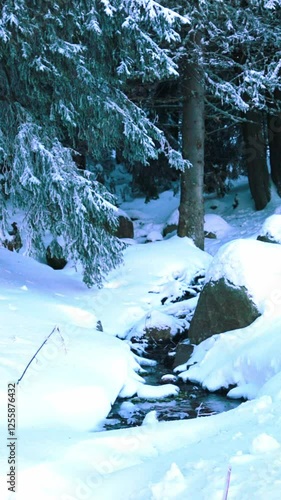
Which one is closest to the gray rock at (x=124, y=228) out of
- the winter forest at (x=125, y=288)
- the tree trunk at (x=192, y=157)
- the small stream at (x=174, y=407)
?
the winter forest at (x=125, y=288)

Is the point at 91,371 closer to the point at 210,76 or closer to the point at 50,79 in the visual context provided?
the point at 50,79

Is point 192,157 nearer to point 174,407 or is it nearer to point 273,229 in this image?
point 273,229

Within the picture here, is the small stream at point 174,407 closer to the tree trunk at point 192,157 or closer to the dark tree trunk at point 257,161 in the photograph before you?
the tree trunk at point 192,157

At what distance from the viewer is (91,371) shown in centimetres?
559

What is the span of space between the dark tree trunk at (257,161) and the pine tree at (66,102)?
19.5ft

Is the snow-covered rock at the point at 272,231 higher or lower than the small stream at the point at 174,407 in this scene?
higher

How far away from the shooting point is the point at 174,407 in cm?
554

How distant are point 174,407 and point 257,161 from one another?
31.9 feet

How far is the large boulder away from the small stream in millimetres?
1036

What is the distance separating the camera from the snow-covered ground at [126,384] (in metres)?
3.01

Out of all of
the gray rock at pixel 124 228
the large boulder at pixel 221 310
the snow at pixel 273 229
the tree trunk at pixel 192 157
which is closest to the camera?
the large boulder at pixel 221 310

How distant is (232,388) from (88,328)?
2.14 m

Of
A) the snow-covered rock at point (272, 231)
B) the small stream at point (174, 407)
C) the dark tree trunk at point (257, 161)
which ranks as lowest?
the small stream at point (174, 407)

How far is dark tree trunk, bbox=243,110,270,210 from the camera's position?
1395 centimetres
